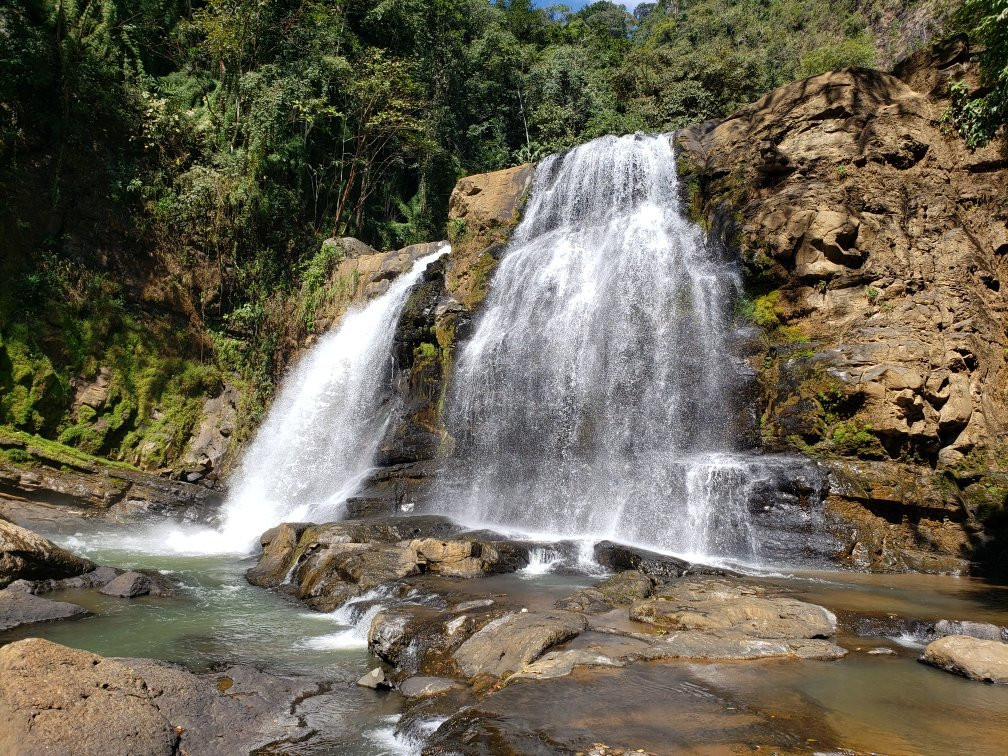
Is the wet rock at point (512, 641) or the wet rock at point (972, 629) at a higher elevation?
the wet rock at point (972, 629)

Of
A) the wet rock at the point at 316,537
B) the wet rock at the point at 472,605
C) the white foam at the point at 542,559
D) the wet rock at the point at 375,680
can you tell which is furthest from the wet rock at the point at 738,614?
the wet rock at the point at 316,537

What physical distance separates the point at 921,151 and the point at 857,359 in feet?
18.8

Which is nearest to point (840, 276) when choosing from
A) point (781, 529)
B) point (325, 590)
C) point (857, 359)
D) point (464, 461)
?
point (857, 359)

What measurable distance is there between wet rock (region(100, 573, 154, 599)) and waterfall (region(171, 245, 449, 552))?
14.4 feet

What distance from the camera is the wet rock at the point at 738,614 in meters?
6.06

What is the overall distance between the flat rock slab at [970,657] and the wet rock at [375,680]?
190 inches

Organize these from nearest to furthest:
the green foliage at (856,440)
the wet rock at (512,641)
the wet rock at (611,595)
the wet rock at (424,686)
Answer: the wet rock at (424,686), the wet rock at (512,641), the wet rock at (611,595), the green foliage at (856,440)

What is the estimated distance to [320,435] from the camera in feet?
55.6

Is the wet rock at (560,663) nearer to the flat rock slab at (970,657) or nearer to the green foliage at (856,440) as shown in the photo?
the flat rock slab at (970,657)

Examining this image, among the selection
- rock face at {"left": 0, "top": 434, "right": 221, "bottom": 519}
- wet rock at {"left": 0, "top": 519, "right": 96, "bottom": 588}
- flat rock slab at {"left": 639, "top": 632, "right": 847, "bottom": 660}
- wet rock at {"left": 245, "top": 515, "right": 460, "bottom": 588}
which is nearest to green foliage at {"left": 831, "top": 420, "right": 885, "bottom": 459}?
flat rock slab at {"left": 639, "top": 632, "right": 847, "bottom": 660}

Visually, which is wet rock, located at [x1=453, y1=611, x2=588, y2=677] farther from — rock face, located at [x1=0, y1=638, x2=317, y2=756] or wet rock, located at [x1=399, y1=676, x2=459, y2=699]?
rock face, located at [x1=0, y1=638, x2=317, y2=756]

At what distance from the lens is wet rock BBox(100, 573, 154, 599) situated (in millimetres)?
8430

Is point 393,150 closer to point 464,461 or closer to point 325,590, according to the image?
point 464,461

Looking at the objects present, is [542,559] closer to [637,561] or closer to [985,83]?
[637,561]
